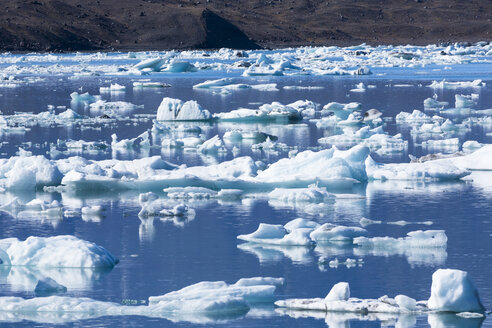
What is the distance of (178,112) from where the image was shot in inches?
885

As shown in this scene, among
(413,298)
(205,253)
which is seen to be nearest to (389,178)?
(205,253)

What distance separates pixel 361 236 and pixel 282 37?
68.9 meters

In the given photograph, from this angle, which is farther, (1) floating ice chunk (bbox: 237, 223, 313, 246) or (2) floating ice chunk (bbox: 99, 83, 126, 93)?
(2) floating ice chunk (bbox: 99, 83, 126, 93)

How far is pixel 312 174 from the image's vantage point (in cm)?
1361

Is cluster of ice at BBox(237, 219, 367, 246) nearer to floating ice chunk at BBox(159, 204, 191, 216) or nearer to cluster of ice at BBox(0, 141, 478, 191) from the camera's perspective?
floating ice chunk at BBox(159, 204, 191, 216)

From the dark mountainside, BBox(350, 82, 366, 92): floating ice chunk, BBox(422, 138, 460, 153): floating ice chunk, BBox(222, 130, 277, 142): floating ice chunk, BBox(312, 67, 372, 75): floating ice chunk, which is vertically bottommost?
BBox(422, 138, 460, 153): floating ice chunk

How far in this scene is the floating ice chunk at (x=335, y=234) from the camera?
10430 millimetres

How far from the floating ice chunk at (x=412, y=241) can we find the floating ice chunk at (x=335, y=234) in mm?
119

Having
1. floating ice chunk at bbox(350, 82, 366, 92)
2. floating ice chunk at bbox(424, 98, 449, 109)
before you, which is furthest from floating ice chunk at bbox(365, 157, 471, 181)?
floating ice chunk at bbox(350, 82, 366, 92)

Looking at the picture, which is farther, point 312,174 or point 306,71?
point 306,71

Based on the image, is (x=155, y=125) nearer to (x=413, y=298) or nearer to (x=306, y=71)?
(x=413, y=298)

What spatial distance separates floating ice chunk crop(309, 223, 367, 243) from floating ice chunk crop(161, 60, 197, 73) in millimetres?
32896

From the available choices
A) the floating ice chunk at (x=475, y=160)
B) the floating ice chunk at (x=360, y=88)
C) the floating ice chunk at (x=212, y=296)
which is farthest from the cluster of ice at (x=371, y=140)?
the floating ice chunk at (x=360, y=88)

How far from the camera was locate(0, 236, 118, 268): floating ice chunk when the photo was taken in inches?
371
